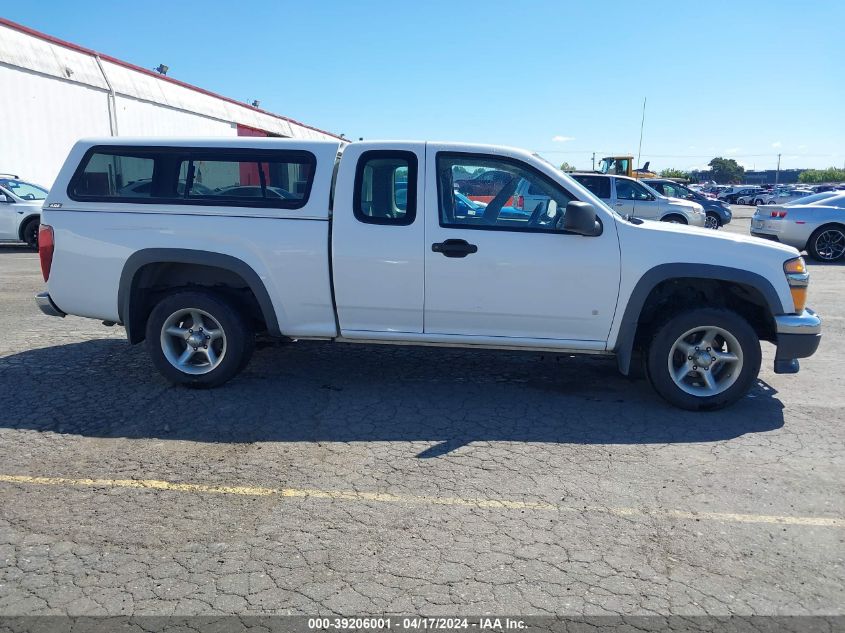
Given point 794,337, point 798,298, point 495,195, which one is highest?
point 495,195

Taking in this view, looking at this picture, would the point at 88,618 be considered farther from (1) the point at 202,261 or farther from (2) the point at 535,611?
(1) the point at 202,261

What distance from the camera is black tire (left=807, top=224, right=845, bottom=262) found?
13.8 meters

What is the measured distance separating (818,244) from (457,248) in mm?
12104

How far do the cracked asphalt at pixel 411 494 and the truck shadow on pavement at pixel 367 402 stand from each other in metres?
0.02

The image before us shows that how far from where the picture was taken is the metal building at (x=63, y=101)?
1802cm

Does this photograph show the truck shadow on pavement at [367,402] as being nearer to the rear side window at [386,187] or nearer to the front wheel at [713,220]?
the rear side window at [386,187]

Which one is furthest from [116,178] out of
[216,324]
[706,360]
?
[706,360]

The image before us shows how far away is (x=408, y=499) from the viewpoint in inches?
145

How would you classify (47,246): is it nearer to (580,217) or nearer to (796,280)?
(580,217)

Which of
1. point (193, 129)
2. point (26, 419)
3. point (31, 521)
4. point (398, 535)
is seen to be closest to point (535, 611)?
point (398, 535)

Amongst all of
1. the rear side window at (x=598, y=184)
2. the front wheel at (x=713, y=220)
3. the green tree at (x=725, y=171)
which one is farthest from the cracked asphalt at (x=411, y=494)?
the green tree at (x=725, y=171)

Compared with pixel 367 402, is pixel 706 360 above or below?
above

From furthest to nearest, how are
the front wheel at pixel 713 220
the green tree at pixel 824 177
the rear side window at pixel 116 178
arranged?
the green tree at pixel 824 177 < the front wheel at pixel 713 220 < the rear side window at pixel 116 178

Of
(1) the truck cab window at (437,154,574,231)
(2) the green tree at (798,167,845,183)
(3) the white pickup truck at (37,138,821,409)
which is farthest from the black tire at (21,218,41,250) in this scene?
(2) the green tree at (798,167,845,183)
